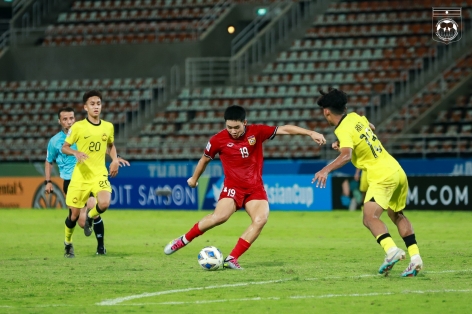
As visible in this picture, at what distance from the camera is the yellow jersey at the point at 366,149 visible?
9.95 meters

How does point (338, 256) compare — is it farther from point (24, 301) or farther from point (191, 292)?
point (24, 301)

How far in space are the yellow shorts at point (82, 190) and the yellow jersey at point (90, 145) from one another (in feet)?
0.23

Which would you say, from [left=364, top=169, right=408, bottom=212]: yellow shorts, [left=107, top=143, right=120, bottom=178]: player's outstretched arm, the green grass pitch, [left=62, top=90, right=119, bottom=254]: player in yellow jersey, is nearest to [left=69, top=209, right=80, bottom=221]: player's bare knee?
[left=62, top=90, right=119, bottom=254]: player in yellow jersey

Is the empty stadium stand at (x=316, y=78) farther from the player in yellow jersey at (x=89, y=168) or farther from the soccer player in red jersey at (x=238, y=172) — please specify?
the soccer player in red jersey at (x=238, y=172)

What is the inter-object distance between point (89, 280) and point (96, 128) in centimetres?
348

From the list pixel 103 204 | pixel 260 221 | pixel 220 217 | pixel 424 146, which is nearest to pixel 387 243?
pixel 260 221

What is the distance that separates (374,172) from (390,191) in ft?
0.85

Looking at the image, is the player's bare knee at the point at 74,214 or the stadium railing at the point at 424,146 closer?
the player's bare knee at the point at 74,214

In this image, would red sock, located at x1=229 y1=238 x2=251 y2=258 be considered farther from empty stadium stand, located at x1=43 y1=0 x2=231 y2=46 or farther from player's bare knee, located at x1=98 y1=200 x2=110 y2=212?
empty stadium stand, located at x1=43 y1=0 x2=231 y2=46

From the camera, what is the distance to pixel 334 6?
3388 cm

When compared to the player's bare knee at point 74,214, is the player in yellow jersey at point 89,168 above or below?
above

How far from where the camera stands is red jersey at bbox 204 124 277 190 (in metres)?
11.3

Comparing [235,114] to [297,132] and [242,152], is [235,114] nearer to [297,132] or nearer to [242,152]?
[242,152]

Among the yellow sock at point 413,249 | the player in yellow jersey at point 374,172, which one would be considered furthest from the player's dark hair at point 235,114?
the yellow sock at point 413,249
